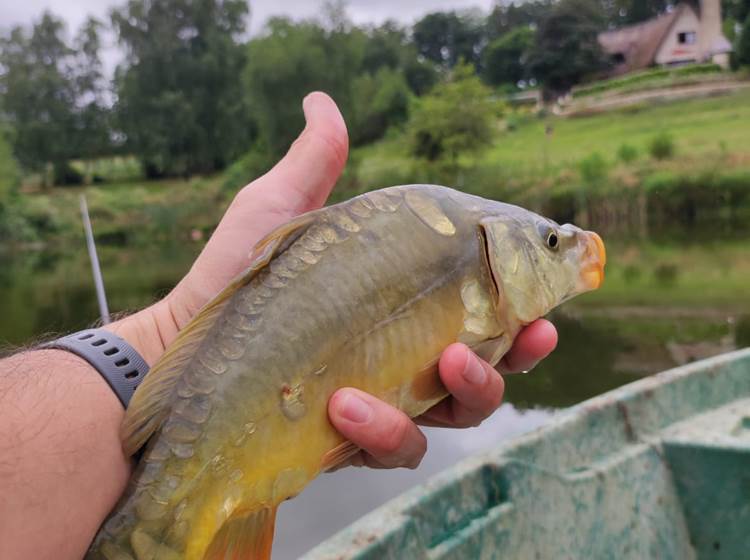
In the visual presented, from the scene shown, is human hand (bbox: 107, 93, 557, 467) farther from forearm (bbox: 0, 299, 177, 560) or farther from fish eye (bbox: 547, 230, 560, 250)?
forearm (bbox: 0, 299, 177, 560)

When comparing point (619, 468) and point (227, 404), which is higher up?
point (227, 404)

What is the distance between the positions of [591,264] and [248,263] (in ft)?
3.43

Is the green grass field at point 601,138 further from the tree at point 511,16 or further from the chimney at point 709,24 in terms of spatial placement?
the tree at point 511,16

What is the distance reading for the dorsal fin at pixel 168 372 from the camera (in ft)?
4.96

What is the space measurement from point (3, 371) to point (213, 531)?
79 centimetres

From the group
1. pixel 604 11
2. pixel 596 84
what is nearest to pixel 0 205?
pixel 596 84

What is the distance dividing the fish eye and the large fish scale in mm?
237

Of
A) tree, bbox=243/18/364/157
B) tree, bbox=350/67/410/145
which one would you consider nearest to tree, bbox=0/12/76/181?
tree, bbox=243/18/364/157

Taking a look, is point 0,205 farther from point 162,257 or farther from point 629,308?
point 629,308

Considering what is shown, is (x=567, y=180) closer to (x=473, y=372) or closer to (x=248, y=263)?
(x=248, y=263)

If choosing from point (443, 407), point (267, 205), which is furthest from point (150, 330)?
point (443, 407)

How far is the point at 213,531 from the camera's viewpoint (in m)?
1.42

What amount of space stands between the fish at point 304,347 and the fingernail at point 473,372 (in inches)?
1.8

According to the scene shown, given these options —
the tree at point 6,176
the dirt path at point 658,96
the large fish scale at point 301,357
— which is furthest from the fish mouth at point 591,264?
the dirt path at point 658,96
